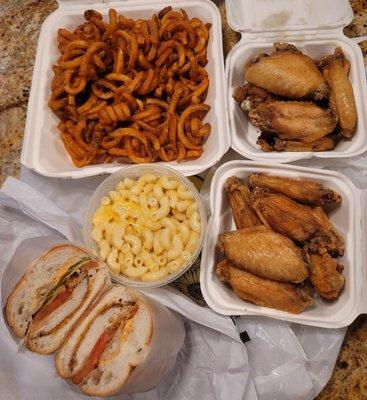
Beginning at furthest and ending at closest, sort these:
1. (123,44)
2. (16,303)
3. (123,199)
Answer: (123,44) < (123,199) < (16,303)

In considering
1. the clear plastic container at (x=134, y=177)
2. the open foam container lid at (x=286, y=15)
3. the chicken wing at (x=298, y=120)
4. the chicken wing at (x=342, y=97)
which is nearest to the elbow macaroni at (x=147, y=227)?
the clear plastic container at (x=134, y=177)

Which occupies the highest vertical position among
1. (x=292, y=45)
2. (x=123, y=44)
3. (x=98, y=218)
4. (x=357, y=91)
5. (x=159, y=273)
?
(x=123, y=44)

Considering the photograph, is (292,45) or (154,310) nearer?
(154,310)

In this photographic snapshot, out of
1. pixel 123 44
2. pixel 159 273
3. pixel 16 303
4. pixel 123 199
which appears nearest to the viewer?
pixel 16 303

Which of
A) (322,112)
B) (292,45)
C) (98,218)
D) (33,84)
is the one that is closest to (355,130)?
(322,112)

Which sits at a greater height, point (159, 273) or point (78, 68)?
point (78, 68)

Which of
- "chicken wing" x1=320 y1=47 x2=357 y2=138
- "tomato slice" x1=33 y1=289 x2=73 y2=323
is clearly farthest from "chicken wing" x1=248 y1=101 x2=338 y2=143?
"tomato slice" x1=33 y1=289 x2=73 y2=323

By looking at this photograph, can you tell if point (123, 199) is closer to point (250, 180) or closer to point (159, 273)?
point (159, 273)
